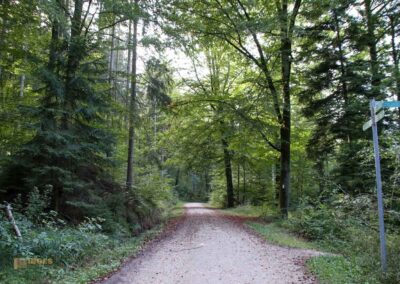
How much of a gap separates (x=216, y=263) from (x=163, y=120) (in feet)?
44.6

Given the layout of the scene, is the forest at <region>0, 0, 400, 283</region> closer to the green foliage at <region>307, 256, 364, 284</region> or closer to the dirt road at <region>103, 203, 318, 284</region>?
the green foliage at <region>307, 256, 364, 284</region>

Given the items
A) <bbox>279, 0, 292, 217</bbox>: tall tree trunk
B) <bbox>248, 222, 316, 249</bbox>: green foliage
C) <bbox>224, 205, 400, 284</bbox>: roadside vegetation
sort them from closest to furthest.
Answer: <bbox>224, 205, 400, 284</bbox>: roadside vegetation → <bbox>248, 222, 316, 249</bbox>: green foliage → <bbox>279, 0, 292, 217</bbox>: tall tree trunk

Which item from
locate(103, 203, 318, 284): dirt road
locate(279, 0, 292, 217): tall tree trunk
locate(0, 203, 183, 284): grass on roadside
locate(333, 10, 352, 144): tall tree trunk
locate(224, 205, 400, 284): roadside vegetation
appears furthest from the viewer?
locate(279, 0, 292, 217): tall tree trunk

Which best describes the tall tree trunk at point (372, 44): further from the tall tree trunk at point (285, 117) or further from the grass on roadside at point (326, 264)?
the grass on roadside at point (326, 264)

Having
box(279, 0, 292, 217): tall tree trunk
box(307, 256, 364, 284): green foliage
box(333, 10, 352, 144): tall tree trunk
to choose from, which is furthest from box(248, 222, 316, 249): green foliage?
box(333, 10, 352, 144): tall tree trunk

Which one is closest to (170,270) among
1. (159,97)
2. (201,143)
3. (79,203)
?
(79,203)

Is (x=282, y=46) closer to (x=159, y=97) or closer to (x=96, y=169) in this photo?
(x=159, y=97)

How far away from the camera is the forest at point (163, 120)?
6.47 meters

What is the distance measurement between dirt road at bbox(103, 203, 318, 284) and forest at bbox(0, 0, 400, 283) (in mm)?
531

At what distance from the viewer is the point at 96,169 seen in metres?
10.9

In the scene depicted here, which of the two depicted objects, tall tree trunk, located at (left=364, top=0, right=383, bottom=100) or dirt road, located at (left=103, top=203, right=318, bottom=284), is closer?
dirt road, located at (left=103, top=203, right=318, bottom=284)

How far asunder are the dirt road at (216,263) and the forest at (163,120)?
0.53 metres

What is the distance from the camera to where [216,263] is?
21.3 feet

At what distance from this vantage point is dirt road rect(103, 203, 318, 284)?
5.48 metres
